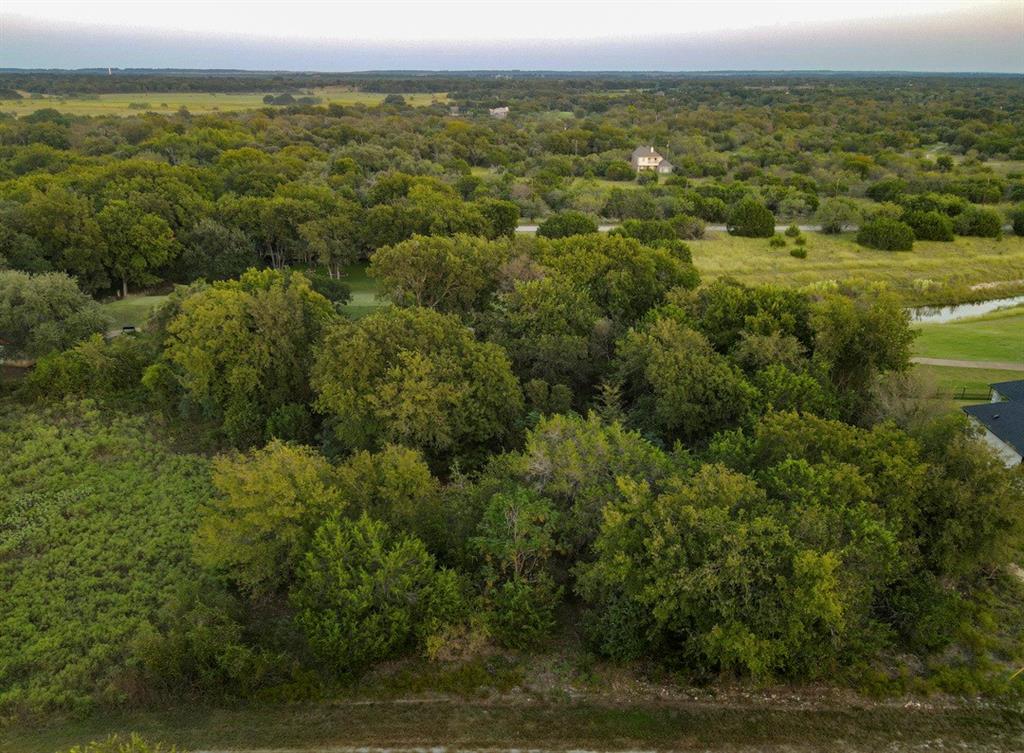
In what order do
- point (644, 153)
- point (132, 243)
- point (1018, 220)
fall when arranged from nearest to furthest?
point (132, 243), point (1018, 220), point (644, 153)

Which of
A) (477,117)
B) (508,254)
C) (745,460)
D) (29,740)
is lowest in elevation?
(29,740)

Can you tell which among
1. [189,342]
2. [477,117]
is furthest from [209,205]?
[477,117]

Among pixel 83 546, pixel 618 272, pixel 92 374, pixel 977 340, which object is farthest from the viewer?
pixel 977 340

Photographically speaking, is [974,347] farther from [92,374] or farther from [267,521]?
[92,374]

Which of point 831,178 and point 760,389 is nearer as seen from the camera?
point 760,389

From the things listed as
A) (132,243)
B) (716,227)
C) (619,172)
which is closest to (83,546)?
(132,243)

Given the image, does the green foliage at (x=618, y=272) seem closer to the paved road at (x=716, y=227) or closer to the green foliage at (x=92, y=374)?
the green foliage at (x=92, y=374)

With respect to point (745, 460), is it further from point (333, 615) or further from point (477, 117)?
point (477, 117)
